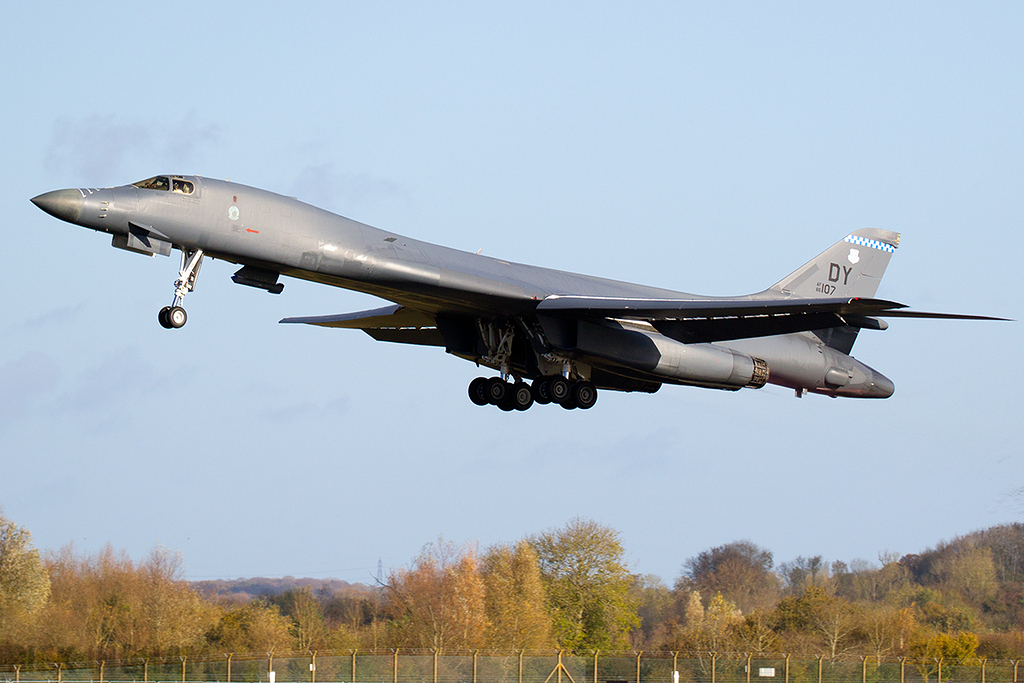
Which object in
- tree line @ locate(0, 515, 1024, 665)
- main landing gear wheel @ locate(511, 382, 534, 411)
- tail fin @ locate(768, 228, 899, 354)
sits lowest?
tree line @ locate(0, 515, 1024, 665)

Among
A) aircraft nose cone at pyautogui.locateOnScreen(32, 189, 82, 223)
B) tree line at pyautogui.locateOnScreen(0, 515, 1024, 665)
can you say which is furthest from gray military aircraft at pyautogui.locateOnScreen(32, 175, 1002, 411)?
tree line at pyautogui.locateOnScreen(0, 515, 1024, 665)

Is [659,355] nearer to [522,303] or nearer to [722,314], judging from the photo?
[722,314]

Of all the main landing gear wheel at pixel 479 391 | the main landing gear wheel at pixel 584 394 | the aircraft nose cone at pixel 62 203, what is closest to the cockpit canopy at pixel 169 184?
the aircraft nose cone at pixel 62 203

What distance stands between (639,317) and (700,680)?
37.9ft

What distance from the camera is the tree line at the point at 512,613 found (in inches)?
1619

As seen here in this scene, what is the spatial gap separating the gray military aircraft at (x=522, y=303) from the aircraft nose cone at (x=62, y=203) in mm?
18

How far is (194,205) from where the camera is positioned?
1872 centimetres

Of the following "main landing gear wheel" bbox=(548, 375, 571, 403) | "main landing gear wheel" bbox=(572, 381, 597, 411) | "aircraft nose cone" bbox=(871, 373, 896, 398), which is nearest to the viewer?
"main landing gear wheel" bbox=(548, 375, 571, 403)

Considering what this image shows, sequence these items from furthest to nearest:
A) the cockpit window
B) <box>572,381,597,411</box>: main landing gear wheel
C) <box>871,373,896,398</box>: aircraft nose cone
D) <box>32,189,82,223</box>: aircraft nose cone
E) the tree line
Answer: the tree line
<box>871,373,896,398</box>: aircraft nose cone
<box>572,381,597,411</box>: main landing gear wheel
the cockpit window
<box>32,189,82,223</box>: aircraft nose cone

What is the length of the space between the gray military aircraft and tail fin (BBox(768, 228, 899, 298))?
0.03 m

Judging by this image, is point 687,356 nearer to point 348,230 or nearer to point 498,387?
point 498,387

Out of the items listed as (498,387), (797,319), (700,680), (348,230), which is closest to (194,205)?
(348,230)

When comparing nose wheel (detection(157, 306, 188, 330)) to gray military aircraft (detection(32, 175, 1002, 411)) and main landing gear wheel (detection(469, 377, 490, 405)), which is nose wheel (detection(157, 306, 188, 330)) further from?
main landing gear wheel (detection(469, 377, 490, 405))

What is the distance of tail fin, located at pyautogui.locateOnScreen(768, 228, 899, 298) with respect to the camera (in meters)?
27.6
